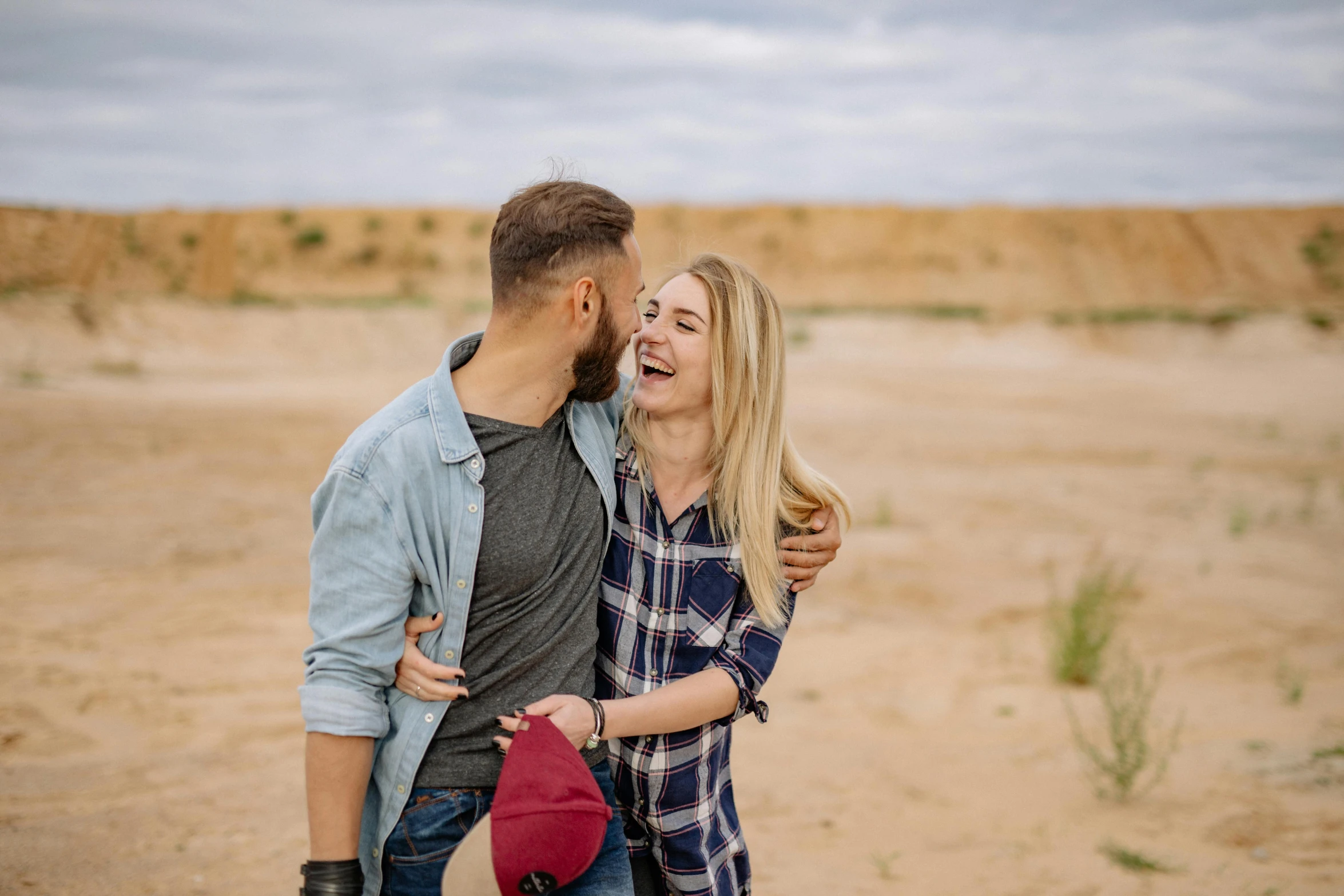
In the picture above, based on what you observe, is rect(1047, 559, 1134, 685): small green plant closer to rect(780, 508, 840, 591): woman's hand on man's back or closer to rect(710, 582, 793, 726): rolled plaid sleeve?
rect(780, 508, 840, 591): woman's hand on man's back

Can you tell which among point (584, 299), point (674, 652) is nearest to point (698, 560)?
point (674, 652)

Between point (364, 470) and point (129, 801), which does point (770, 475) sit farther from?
point (129, 801)

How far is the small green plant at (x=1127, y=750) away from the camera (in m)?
4.70

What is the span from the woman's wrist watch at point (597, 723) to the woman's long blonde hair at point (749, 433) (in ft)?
1.62

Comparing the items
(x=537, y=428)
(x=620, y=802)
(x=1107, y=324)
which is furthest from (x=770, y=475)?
(x=1107, y=324)

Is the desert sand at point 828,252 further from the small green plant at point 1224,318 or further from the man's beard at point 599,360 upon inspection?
the man's beard at point 599,360

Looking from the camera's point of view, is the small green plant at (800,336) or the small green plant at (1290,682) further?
the small green plant at (800,336)

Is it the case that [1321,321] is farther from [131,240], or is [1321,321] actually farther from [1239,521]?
[131,240]

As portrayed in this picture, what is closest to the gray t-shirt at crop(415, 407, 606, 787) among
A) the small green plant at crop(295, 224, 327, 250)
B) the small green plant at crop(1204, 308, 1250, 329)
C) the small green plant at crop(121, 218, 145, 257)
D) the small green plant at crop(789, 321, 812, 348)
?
the small green plant at crop(789, 321, 812, 348)

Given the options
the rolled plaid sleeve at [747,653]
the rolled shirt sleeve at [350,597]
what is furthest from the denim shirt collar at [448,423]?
the rolled plaid sleeve at [747,653]

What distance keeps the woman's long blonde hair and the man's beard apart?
0.80ft

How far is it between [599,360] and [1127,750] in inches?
157

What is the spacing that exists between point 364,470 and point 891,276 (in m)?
54.0

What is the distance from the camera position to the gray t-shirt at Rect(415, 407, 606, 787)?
226 centimetres
